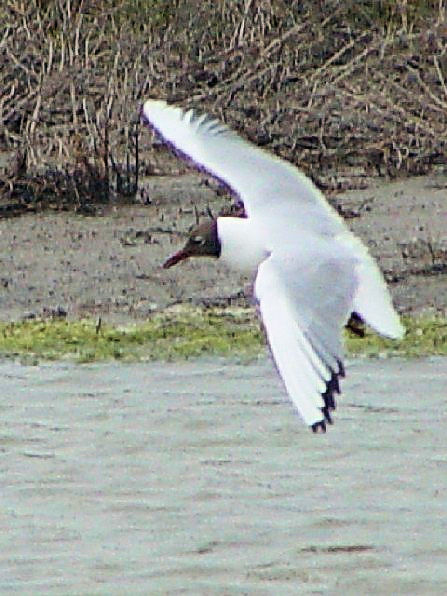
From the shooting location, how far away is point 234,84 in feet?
31.5

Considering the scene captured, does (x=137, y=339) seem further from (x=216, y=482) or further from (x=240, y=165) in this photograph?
(x=240, y=165)

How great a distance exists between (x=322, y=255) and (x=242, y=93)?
4.74m

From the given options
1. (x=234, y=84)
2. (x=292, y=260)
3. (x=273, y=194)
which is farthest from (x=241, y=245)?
(x=234, y=84)

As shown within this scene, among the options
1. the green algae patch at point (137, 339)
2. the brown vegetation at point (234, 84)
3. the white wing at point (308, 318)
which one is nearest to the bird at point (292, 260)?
the white wing at point (308, 318)

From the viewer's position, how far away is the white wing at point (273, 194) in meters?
5.05

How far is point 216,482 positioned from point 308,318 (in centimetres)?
159

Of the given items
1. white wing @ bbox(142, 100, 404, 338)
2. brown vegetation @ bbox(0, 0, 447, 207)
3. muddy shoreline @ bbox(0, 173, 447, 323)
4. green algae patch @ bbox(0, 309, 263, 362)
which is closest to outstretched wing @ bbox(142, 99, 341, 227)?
white wing @ bbox(142, 100, 404, 338)

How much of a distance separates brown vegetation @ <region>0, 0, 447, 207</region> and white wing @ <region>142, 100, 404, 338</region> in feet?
9.42

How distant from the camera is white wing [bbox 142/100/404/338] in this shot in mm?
5051

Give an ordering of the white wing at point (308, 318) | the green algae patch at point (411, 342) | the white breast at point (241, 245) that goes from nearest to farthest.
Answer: the white wing at point (308, 318), the white breast at point (241, 245), the green algae patch at point (411, 342)

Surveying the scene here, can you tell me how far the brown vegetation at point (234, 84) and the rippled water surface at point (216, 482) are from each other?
7.40 ft

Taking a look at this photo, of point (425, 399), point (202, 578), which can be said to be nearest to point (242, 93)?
point (425, 399)

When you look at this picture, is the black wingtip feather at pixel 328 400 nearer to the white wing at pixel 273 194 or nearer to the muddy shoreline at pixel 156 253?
the white wing at pixel 273 194

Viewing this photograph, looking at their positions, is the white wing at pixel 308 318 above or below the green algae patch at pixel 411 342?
above
